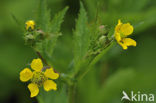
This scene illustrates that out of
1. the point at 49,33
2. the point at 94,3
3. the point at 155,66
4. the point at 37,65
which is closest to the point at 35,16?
the point at 49,33

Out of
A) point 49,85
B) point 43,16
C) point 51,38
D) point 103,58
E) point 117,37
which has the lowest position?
point 49,85

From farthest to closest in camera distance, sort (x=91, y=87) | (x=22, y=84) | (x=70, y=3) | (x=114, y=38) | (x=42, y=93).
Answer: (x=70, y=3) → (x=22, y=84) → (x=91, y=87) → (x=42, y=93) → (x=114, y=38)

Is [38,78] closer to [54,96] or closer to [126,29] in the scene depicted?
[54,96]

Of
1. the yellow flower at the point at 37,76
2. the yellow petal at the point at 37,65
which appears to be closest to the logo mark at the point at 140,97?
the yellow flower at the point at 37,76

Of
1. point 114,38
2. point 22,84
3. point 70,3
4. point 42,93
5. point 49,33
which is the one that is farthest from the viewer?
point 70,3

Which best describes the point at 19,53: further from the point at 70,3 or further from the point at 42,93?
the point at 42,93

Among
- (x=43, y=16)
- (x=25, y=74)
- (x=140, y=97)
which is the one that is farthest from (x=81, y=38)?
(x=140, y=97)

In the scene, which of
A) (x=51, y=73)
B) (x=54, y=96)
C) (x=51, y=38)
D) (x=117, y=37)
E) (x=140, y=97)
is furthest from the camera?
(x=140, y=97)
